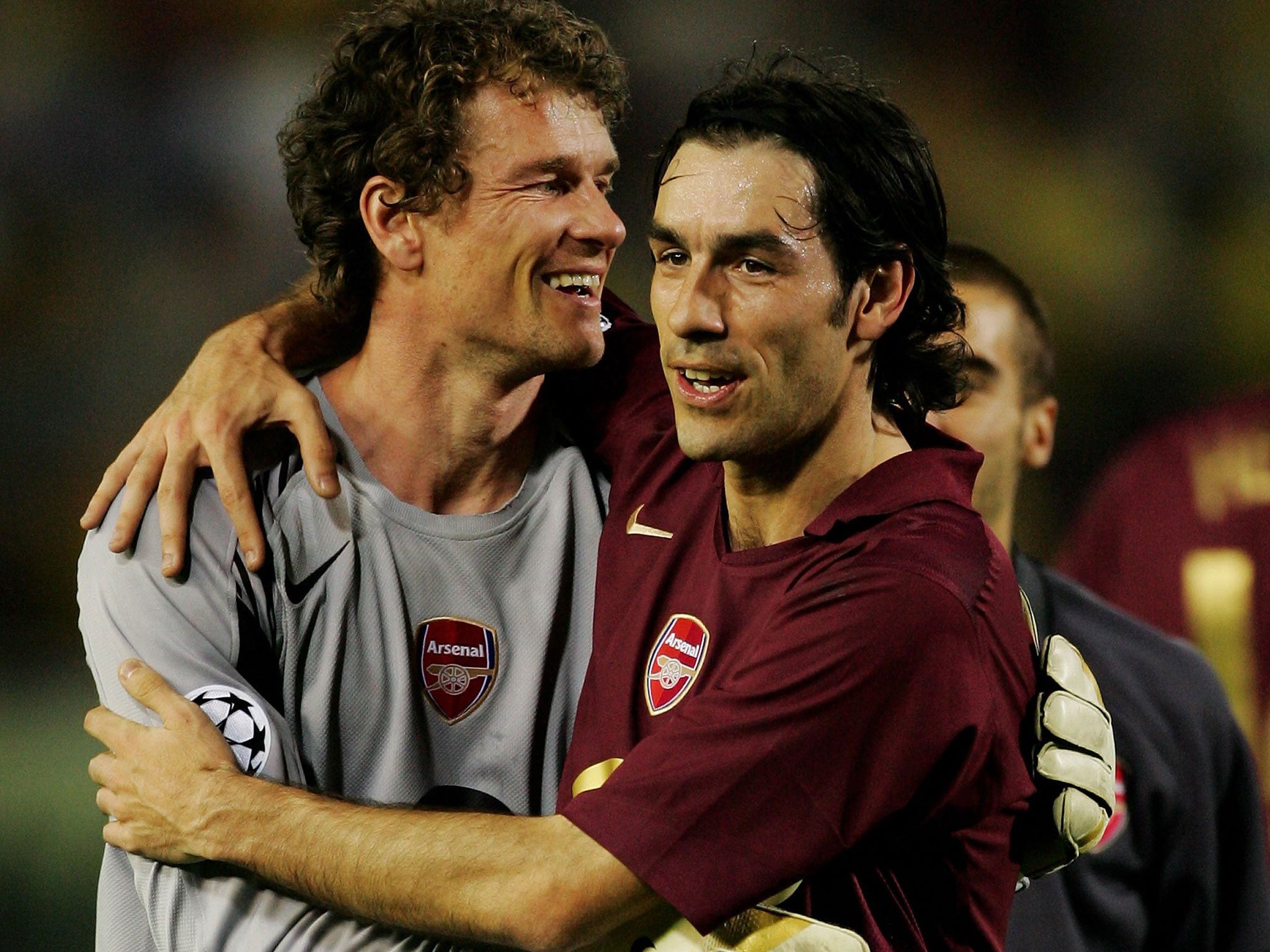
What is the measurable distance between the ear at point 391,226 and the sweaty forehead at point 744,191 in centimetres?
59

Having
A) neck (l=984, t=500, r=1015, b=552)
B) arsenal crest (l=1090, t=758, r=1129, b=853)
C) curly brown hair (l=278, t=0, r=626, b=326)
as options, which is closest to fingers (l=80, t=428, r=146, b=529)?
curly brown hair (l=278, t=0, r=626, b=326)

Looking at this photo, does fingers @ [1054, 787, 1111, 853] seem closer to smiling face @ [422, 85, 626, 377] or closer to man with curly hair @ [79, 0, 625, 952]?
man with curly hair @ [79, 0, 625, 952]

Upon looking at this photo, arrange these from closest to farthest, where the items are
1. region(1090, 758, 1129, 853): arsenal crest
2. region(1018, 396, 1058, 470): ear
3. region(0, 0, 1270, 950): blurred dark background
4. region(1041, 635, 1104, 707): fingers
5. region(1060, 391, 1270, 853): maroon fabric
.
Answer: region(1041, 635, 1104, 707): fingers < region(1090, 758, 1129, 853): arsenal crest < region(1018, 396, 1058, 470): ear < region(1060, 391, 1270, 853): maroon fabric < region(0, 0, 1270, 950): blurred dark background

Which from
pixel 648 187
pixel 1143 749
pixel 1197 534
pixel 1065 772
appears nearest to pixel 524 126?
pixel 1065 772

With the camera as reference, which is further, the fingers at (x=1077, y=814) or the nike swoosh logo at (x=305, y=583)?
the nike swoosh logo at (x=305, y=583)

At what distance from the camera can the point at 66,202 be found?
4.80 m

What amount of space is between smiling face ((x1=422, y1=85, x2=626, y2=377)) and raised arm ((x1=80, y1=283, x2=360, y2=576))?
28 cm

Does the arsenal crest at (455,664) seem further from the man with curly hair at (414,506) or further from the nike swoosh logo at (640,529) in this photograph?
the nike swoosh logo at (640,529)

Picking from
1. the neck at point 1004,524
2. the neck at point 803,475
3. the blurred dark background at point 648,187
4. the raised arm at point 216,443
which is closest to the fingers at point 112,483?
the raised arm at point 216,443

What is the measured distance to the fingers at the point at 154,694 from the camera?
6.16 feet

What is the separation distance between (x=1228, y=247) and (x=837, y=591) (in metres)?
→ 3.93

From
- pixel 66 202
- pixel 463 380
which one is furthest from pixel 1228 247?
pixel 66 202

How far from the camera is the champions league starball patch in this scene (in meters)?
1.88

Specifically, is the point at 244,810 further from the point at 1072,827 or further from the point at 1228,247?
the point at 1228,247
